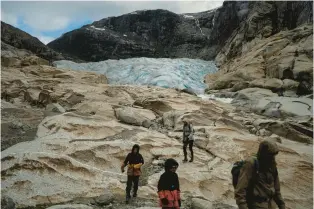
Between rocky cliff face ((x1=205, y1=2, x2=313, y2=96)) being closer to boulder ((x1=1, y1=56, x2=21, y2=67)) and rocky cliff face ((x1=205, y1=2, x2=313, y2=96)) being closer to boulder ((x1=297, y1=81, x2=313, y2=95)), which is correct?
boulder ((x1=297, y1=81, x2=313, y2=95))

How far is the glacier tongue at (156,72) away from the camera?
145 ft

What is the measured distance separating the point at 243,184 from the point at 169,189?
2.31 m

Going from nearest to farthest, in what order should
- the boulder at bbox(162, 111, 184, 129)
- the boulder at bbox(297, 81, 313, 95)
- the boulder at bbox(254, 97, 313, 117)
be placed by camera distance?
1. the boulder at bbox(162, 111, 184, 129)
2. the boulder at bbox(254, 97, 313, 117)
3. the boulder at bbox(297, 81, 313, 95)

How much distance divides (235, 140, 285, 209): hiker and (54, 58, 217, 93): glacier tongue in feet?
Result: 117

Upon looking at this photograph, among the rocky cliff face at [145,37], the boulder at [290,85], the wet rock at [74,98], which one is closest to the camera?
the wet rock at [74,98]

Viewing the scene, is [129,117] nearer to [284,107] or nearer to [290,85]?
[284,107]

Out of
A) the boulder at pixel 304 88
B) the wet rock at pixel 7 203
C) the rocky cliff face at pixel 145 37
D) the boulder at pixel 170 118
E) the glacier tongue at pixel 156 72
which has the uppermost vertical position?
the rocky cliff face at pixel 145 37

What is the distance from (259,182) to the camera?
5.49 m

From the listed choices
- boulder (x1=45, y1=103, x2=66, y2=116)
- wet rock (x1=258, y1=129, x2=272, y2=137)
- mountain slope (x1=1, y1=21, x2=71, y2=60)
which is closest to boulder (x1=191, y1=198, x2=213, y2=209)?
wet rock (x1=258, y1=129, x2=272, y2=137)

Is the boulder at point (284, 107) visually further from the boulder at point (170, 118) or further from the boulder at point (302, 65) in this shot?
the boulder at point (170, 118)

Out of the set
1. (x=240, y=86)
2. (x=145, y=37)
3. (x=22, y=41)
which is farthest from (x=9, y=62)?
(x=145, y=37)

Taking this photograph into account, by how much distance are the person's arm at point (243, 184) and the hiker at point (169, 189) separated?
6.87ft

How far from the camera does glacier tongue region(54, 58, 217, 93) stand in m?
44.3

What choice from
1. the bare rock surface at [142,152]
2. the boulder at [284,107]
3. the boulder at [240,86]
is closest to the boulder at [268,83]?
the boulder at [240,86]
